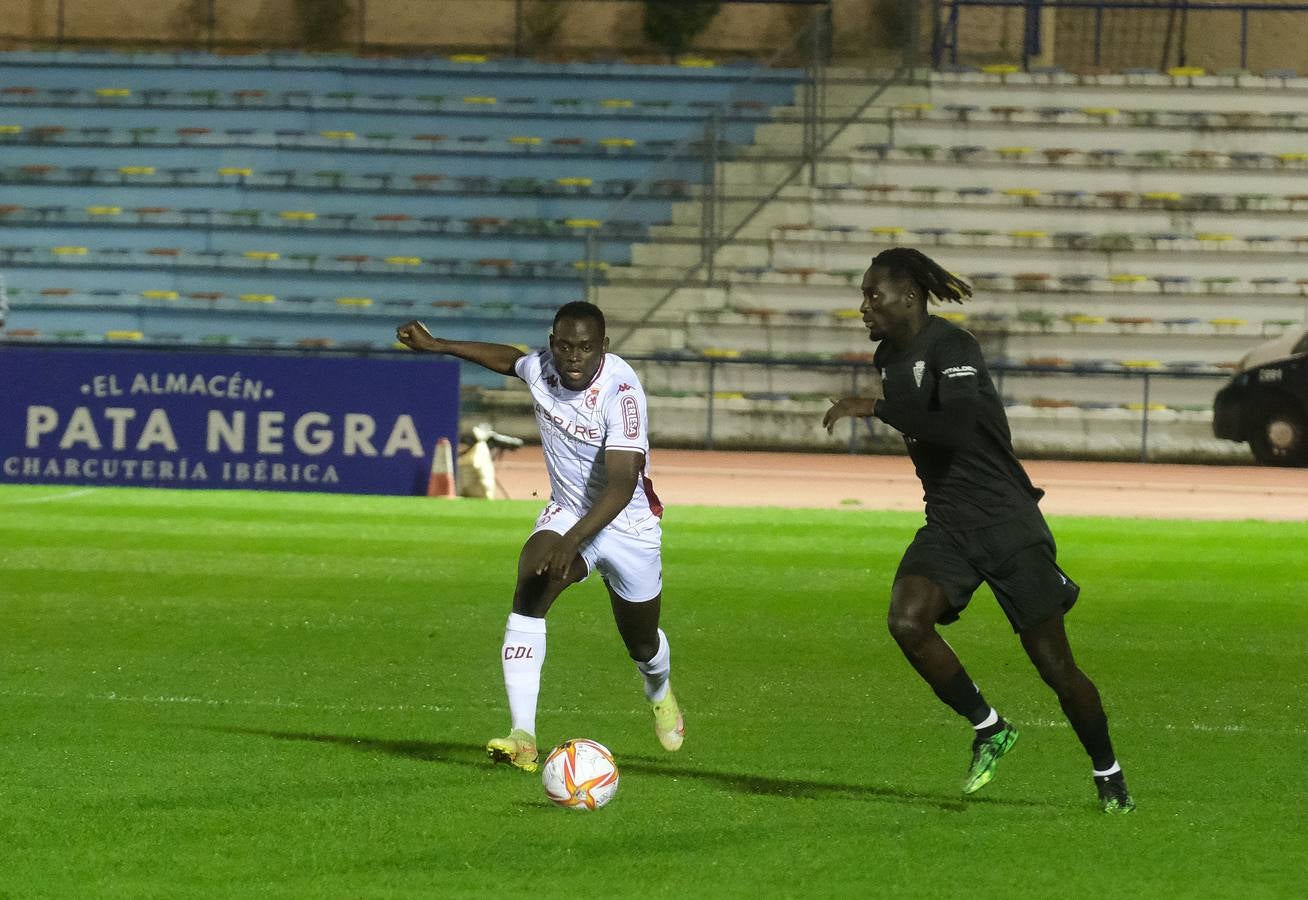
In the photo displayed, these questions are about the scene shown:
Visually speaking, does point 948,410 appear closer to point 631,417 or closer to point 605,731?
point 631,417

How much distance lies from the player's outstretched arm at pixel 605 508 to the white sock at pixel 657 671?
650mm

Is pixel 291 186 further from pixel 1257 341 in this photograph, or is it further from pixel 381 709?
pixel 381 709

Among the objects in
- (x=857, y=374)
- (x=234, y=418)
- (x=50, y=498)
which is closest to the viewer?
(x=50, y=498)

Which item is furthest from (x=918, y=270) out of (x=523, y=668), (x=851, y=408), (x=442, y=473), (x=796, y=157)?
(x=796, y=157)

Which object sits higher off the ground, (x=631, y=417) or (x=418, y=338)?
(x=418, y=338)

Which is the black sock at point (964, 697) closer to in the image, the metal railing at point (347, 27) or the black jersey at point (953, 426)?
the black jersey at point (953, 426)

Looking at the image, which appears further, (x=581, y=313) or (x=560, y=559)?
(x=581, y=313)

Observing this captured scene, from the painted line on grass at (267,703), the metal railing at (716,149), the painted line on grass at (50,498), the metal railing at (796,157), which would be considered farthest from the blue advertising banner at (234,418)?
the painted line on grass at (267,703)

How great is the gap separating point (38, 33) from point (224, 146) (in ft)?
17.7

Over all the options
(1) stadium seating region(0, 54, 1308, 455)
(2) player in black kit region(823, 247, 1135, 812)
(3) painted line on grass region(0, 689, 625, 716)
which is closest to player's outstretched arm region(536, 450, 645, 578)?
(2) player in black kit region(823, 247, 1135, 812)

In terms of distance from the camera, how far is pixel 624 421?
7434 millimetres

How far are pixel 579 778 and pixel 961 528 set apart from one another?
154 cm

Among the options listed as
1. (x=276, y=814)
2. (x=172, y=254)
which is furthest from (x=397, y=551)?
(x=172, y=254)

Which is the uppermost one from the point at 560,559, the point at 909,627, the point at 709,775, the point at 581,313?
the point at 581,313
